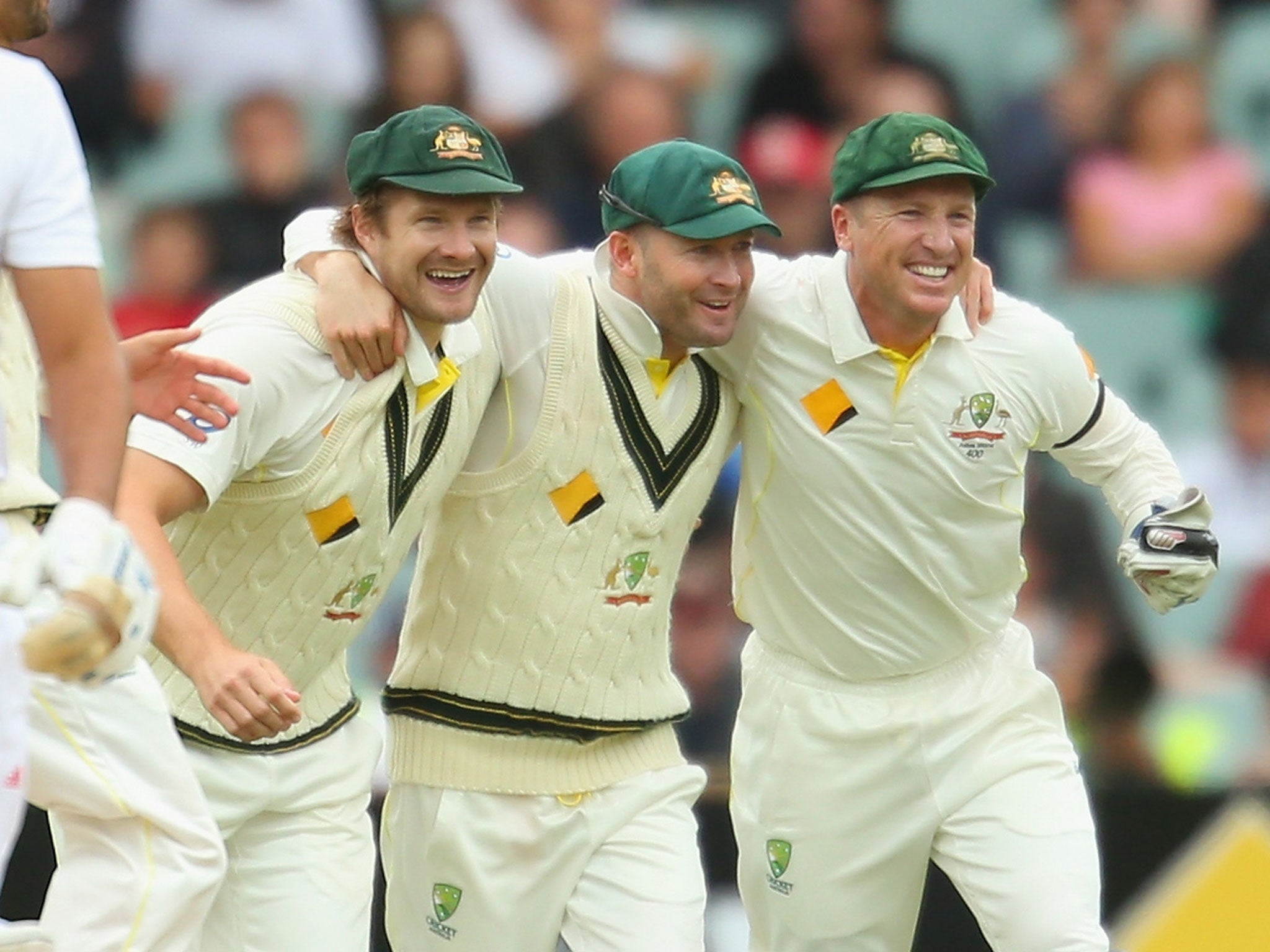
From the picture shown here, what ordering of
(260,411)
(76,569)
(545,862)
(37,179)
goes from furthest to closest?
(545,862) < (260,411) < (37,179) < (76,569)

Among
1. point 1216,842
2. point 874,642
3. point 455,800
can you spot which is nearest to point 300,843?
point 455,800

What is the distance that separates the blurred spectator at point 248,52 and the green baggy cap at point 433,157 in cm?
375

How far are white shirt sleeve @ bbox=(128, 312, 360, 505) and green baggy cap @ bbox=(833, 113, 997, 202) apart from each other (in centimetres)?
120

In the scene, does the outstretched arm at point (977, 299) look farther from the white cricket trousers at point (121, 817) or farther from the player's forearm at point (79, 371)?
the player's forearm at point (79, 371)

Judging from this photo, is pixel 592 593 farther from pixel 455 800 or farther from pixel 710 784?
pixel 710 784

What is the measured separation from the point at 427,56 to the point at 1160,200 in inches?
103

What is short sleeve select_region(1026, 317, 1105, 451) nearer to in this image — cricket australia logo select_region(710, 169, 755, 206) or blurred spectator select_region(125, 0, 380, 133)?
cricket australia logo select_region(710, 169, 755, 206)

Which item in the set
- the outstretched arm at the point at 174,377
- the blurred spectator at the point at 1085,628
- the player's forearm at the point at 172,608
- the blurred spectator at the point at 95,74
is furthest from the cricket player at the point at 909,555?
the blurred spectator at the point at 95,74

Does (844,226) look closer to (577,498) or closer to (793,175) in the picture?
(577,498)

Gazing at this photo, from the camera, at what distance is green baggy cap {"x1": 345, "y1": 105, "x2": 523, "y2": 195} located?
169 inches

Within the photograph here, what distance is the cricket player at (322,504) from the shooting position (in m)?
4.21

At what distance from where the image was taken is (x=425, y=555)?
4.71 meters

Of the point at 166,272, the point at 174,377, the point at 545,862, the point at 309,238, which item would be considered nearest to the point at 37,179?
the point at 174,377

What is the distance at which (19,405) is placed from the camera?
361 centimetres
